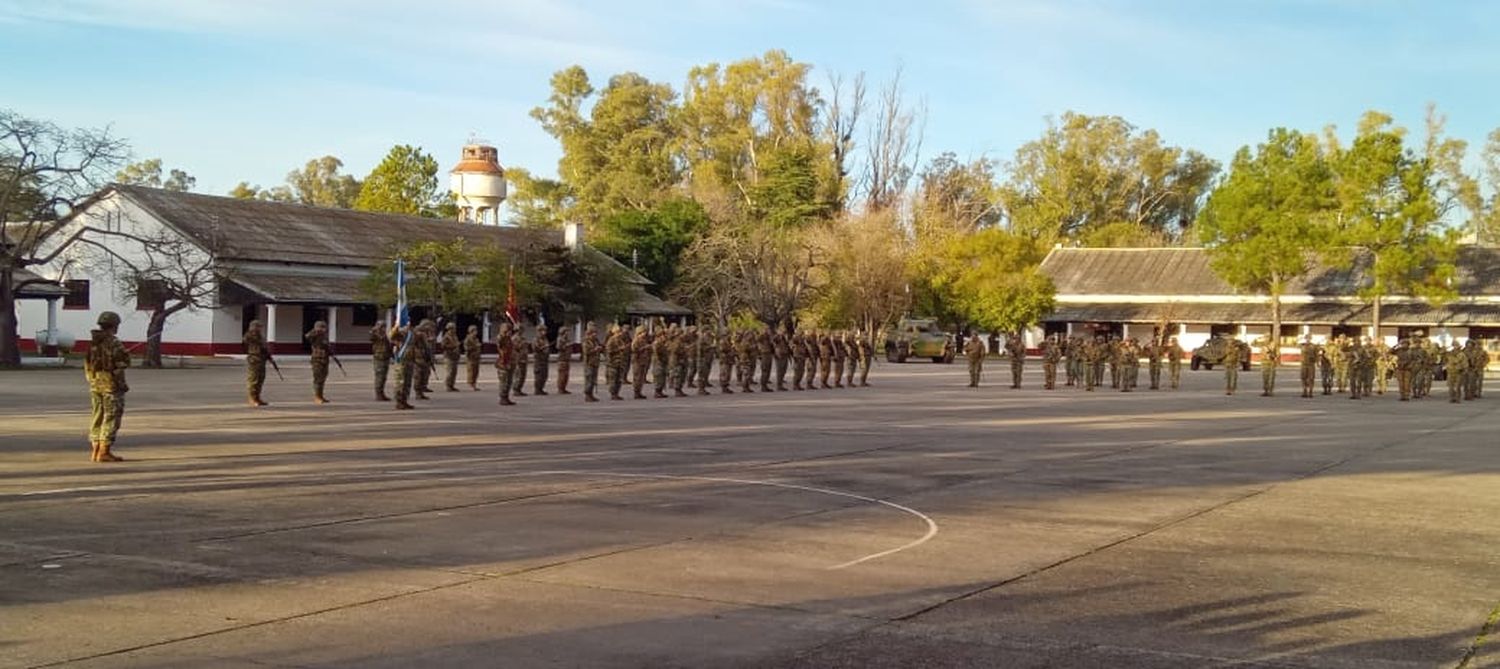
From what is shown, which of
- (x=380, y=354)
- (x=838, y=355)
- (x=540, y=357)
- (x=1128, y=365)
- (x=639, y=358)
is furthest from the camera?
(x=1128, y=365)

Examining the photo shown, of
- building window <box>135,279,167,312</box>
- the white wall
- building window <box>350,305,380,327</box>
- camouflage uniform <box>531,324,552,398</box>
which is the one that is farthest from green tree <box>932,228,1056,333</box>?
camouflage uniform <box>531,324,552,398</box>

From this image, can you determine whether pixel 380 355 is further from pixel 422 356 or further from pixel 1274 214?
pixel 1274 214

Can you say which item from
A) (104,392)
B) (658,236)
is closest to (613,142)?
(658,236)

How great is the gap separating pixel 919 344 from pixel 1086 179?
39555 mm

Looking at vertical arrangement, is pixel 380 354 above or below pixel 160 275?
below

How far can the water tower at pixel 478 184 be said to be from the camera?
7469 centimetres

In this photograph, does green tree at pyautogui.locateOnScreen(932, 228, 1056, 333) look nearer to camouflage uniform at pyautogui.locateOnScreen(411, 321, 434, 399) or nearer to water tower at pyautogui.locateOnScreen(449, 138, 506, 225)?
water tower at pyautogui.locateOnScreen(449, 138, 506, 225)

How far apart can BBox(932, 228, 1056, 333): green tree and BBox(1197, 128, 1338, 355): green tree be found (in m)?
9.48

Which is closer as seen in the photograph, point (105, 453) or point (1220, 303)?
point (105, 453)

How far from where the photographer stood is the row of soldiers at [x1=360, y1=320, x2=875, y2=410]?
81.5 ft

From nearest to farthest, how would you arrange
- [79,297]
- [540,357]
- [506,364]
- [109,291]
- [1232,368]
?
[506,364], [540,357], [1232,368], [109,291], [79,297]

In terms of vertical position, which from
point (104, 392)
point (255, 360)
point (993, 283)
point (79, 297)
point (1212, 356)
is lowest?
point (104, 392)

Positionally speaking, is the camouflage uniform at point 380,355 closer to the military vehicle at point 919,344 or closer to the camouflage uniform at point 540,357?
the camouflage uniform at point 540,357

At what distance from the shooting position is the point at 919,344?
194 feet
